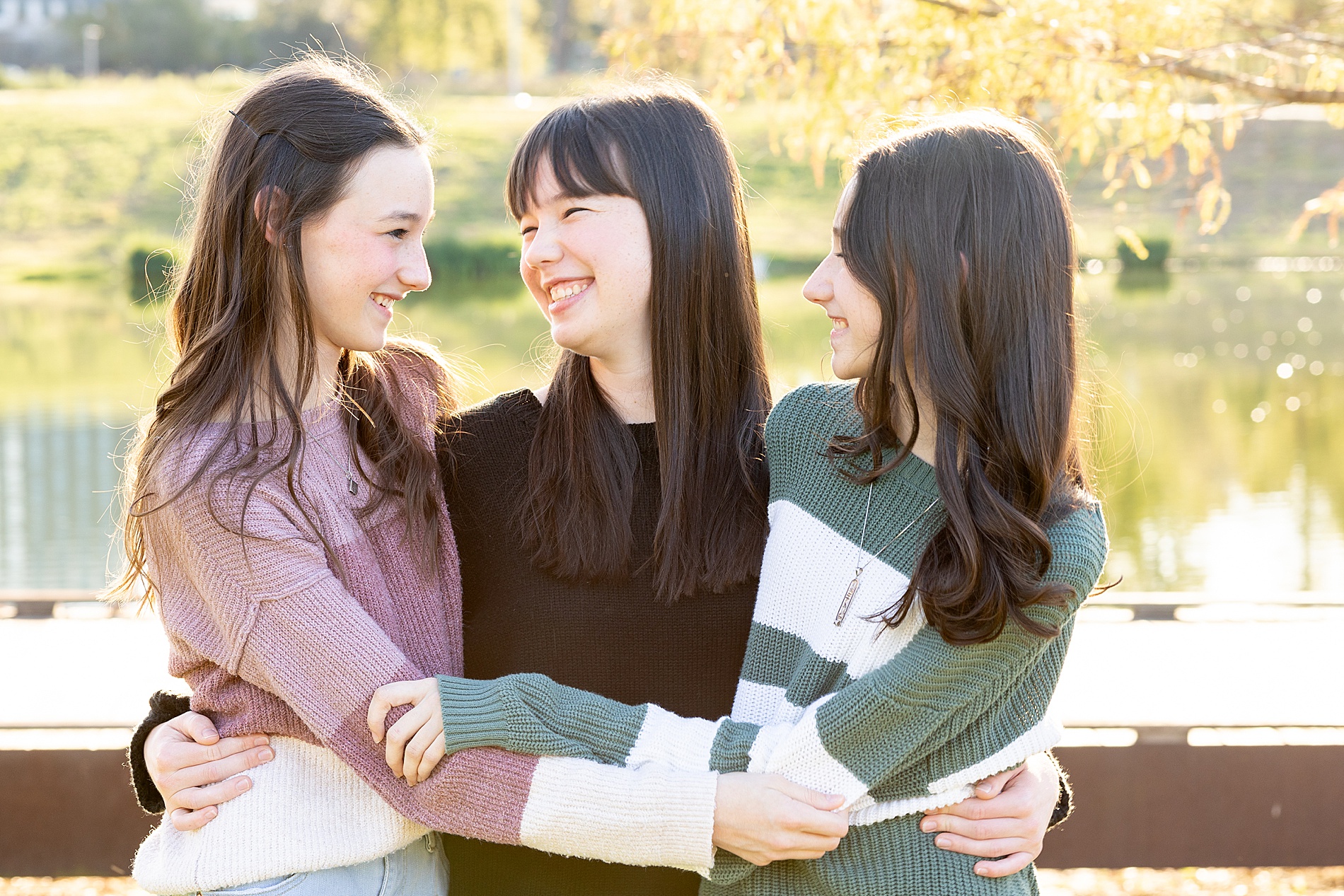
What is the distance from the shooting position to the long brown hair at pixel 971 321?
175 centimetres

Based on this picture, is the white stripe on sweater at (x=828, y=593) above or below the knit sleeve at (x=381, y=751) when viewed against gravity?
above

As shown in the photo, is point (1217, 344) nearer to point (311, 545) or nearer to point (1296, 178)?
point (1296, 178)

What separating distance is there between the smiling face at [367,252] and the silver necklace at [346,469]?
0.15m

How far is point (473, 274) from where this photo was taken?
18094 millimetres

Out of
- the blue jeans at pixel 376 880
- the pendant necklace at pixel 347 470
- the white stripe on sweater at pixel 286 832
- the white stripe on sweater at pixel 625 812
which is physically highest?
the pendant necklace at pixel 347 470

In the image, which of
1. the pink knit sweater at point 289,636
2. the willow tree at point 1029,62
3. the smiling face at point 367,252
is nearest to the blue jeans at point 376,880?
the pink knit sweater at point 289,636

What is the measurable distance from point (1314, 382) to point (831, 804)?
39.6 feet

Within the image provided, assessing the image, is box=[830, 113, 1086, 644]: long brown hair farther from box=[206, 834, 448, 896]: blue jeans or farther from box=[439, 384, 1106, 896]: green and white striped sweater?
box=[206, 834, 448, 896]: blue jeans

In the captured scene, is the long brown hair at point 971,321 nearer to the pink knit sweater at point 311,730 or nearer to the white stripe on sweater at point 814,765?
the white stripe on sweater at point 814,765

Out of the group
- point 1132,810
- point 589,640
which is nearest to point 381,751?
point 589,640

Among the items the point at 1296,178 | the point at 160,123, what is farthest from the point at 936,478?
the point at 160,123

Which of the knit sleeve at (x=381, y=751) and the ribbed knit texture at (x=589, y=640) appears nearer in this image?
the knit sleeve at (x=381, y=751)

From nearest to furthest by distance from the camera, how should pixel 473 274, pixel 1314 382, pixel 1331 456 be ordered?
pixel 1331 456 → pixel 1314 382 → pixel 473 274

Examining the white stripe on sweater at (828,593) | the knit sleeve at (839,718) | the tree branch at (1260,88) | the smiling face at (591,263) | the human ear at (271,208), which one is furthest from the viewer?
the tree branch at (1260,88)
